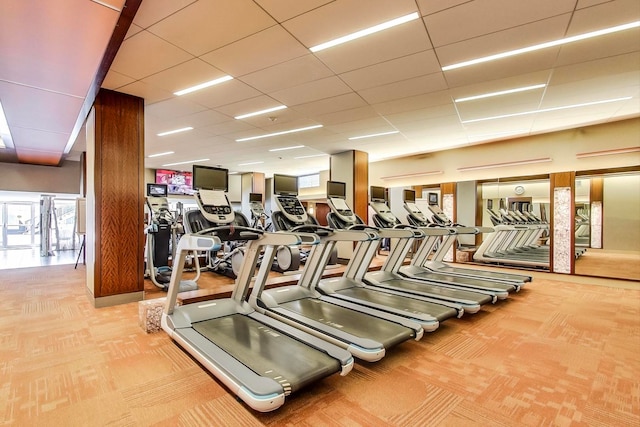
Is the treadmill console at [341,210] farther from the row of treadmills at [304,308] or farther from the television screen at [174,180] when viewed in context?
the television screen at [174,180]

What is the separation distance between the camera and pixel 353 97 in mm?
4801

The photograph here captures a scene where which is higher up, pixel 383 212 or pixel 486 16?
pixel 486 16

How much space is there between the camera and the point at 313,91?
4.55 metres

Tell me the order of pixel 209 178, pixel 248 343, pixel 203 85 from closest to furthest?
pixel 248 343 < pixel 209 178 < pixel 203 85

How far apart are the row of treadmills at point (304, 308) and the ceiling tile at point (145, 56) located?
1556mm

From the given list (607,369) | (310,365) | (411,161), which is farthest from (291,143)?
(607,369)

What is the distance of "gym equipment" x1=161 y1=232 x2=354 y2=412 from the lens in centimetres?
199

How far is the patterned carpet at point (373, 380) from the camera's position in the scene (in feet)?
6.49

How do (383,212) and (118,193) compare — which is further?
(383,212)

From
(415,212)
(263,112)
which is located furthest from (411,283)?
(263,112)

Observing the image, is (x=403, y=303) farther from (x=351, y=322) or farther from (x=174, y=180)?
(x=174, y=180)

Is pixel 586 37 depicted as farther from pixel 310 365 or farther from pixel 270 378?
pixel 270 378

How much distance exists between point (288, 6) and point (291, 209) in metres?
2.48

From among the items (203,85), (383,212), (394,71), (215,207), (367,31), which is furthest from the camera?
(383,212)
